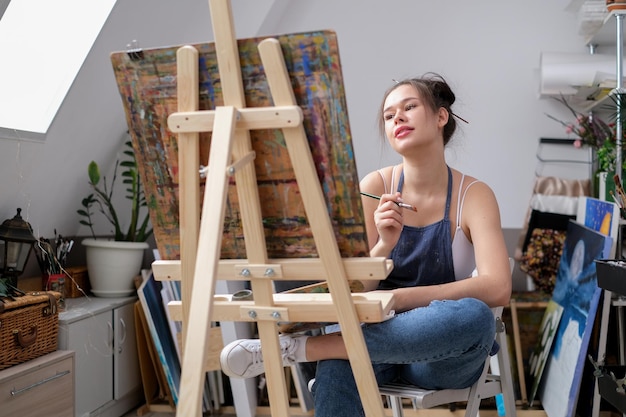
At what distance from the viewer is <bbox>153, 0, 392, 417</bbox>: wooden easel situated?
1489 millimetres

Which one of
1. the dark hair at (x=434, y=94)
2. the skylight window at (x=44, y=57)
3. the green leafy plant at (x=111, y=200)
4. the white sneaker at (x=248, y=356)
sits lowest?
the white sneaker at (x=248, y=356)

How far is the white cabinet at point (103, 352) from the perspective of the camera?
10.5ft

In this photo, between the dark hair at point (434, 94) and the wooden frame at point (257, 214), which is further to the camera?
the dark hair at point (434, 94)

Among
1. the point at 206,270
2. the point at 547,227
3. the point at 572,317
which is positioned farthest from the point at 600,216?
the point at 206,270

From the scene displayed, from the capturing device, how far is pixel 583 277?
3287mm

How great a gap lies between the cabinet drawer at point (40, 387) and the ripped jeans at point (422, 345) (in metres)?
1.20

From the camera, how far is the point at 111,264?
3.62 metres

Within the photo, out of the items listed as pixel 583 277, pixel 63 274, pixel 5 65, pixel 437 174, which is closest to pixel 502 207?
pixel 583 277

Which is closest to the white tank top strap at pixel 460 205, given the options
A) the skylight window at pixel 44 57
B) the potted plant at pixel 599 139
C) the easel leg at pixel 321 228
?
the easel leg at pixel 321 228

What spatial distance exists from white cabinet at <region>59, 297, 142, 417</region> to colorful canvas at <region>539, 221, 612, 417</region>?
1.96m

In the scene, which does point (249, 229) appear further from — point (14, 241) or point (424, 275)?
point (14, 241)

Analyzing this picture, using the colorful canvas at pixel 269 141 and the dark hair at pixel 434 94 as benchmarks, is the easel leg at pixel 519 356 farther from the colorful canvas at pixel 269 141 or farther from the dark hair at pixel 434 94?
the colorful canvas at pixel 269 141

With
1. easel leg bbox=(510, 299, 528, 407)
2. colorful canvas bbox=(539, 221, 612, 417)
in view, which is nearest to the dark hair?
colorful canvas bbox=(539, 221, 612, 417)

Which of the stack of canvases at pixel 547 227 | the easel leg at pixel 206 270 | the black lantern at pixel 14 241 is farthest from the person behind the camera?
the stack of canvases at pixel 547 227
